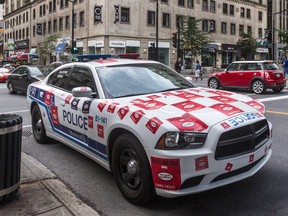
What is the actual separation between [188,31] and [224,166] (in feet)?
123

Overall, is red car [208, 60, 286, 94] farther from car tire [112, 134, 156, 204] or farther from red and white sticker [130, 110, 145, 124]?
red and white sticker [130, 110, 145, 124]

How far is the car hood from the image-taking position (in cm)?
354

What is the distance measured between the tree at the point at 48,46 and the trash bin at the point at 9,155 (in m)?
48.0

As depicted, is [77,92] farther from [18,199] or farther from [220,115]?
[220,115]

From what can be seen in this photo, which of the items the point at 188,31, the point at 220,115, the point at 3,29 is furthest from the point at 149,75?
the point at 3,29

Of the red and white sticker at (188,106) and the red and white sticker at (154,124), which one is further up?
the red and white sticker at (188,106)

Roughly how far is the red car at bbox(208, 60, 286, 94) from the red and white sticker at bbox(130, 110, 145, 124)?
13.5 meters

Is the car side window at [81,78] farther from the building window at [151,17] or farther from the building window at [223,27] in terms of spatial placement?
the building window at [223,27]

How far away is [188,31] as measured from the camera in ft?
130

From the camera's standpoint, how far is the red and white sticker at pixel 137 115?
372 centimetres

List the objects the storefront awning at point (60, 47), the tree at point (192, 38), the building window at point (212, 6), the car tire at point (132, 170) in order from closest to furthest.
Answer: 1. the car tire at point (132, 170)
2. the tree at point (192, 38)
3. the storefront awning at point (60, 47)
4. the building window at point (212, 6)

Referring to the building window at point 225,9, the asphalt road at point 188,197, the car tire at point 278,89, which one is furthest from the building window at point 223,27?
the asphalt road at point 188,197

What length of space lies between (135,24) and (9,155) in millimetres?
41136

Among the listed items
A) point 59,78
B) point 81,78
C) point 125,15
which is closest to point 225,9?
point 125,15
